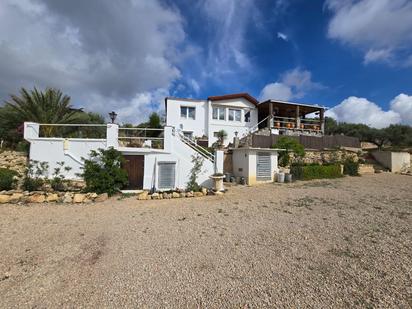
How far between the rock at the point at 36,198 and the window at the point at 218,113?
16332mm

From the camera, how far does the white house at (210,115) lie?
20.1 meters

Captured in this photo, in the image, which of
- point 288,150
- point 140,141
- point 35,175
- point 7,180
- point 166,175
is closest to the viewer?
point 7,180

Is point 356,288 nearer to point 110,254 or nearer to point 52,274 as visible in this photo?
point 110,254

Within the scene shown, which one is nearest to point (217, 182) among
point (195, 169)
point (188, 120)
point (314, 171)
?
point (195, 169)

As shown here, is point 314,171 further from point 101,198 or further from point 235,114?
point 101,198

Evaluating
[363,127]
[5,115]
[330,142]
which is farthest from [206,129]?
[363,127]

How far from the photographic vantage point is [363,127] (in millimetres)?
38281

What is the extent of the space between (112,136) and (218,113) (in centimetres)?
1356

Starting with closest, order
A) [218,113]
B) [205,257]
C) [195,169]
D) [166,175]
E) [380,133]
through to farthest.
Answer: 1. [205,257]
2. [166,175]
3. [195,169]
4. [218,113]
5. [380,133]

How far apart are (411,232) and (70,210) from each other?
9783mm

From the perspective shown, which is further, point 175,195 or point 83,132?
point 83,132

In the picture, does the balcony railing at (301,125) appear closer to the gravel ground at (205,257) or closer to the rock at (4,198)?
the gravel ground at (205,257)

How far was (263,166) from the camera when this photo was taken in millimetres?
13047

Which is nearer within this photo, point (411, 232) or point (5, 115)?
point (411, 232)
